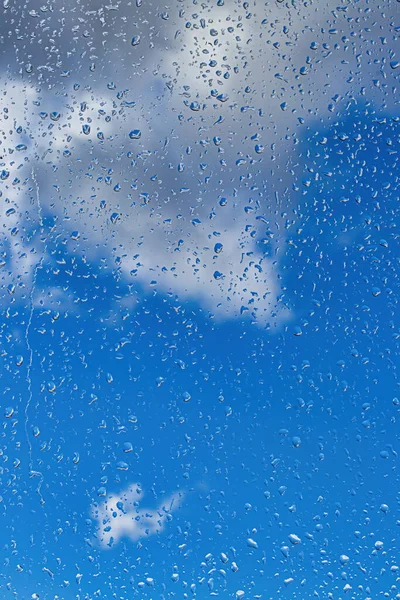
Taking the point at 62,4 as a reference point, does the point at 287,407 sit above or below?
below

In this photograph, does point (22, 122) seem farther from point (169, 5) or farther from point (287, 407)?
point (287, 407)

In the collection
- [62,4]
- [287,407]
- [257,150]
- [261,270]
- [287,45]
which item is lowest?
[287,407]

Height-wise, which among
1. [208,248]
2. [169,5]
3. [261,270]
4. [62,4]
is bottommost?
[261,270]

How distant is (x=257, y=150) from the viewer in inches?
82.2

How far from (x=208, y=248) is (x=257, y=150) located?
41 centimetres

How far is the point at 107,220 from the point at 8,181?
0.39m

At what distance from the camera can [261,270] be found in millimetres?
2047

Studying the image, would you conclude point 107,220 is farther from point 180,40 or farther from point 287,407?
point 287,407

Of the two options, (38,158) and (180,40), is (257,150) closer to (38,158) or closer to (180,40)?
(180,40)

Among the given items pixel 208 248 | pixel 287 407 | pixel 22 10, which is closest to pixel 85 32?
pixel 22 10

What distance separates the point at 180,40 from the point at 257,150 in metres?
0.49

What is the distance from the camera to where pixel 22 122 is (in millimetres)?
2100

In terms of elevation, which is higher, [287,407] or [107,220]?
[107,220]

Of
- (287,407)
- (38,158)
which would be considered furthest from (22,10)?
(287,407)
